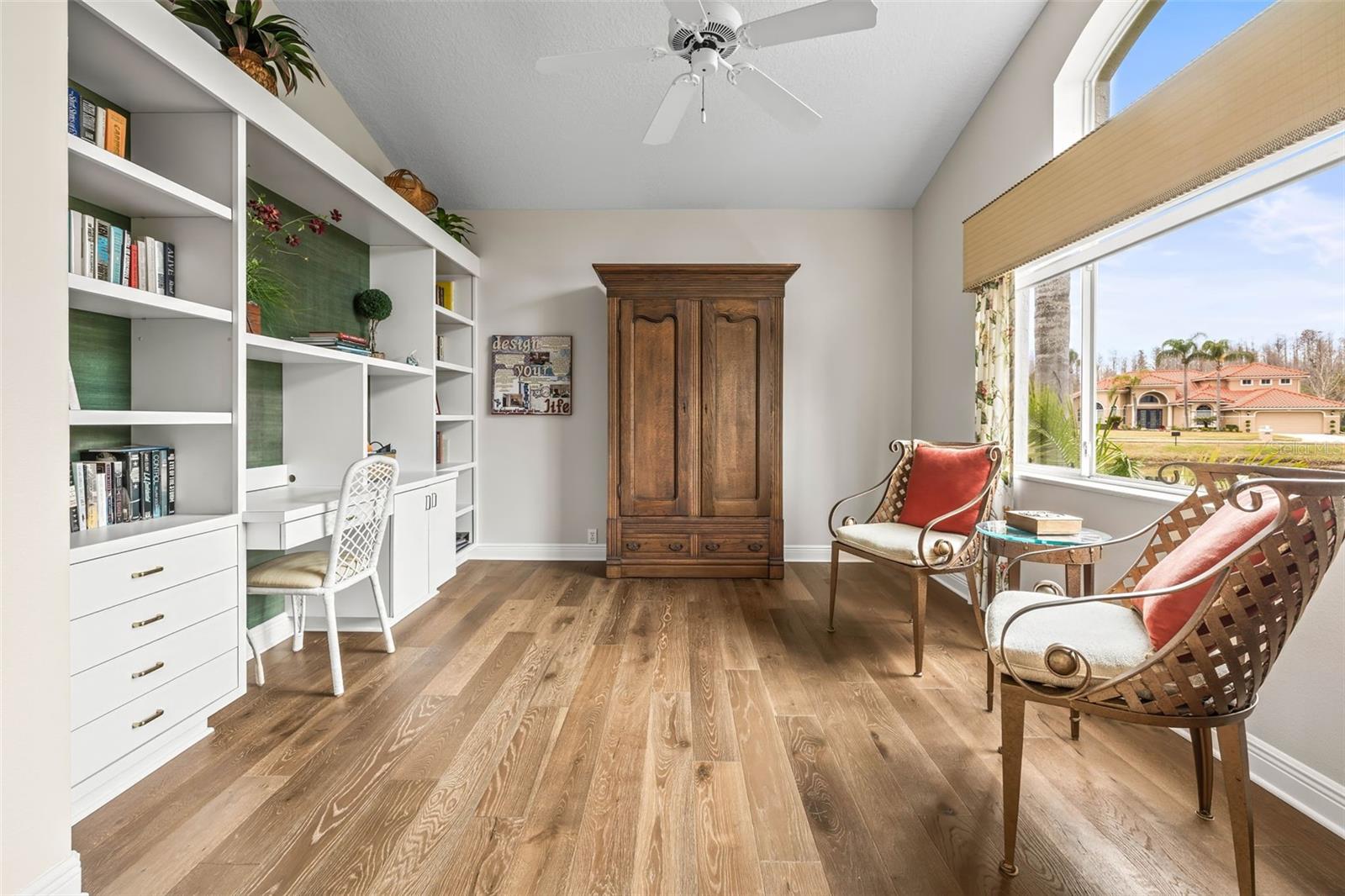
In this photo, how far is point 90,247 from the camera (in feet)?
6.17

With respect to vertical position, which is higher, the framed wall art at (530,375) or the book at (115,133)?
the book at (115,133)

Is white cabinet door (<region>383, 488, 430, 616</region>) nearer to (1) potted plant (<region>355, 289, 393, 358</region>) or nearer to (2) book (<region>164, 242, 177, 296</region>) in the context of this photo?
(1) potted plant (<region>355, 289, 393, 358</region>)

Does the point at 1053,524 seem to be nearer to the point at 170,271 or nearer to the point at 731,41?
the point at 731,41

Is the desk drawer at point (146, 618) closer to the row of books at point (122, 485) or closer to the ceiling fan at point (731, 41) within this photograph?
the row of books at point (122, 485)

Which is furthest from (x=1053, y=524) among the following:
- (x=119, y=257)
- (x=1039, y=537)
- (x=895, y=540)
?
(x=119, y=257)

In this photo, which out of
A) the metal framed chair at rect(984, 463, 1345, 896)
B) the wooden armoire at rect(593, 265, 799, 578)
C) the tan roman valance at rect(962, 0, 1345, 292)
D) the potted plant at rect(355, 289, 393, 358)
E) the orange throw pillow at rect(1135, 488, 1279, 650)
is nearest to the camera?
the metal framed chair at rect(984, 463, 1345, 896)

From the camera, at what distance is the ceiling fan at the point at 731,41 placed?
2.04 metres

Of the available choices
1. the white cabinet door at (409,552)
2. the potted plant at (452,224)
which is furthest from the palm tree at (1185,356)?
the potted plant at (452,224)

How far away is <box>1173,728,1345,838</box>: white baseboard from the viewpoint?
1633 mm

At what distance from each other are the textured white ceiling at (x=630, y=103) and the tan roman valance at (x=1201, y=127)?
3.33ft

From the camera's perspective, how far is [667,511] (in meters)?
4.23

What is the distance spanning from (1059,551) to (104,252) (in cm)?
330

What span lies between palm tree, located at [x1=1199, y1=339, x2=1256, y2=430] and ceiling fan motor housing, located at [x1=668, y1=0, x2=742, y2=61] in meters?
2.05

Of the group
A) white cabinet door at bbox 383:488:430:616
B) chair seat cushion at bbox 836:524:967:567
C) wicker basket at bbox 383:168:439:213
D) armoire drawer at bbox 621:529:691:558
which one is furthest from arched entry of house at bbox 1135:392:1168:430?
wicker basket at bbox 383:168:439:213
